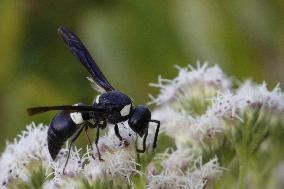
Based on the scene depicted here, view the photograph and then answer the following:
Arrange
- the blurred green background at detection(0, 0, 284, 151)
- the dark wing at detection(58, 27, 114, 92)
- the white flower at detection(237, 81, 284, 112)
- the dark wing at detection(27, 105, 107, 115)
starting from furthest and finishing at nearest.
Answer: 1. the blurred green background at detection(0, 0, 284, 151)
2. the white flower at detection(237, 81, 284, 112)
3. the dark wing at detection(58, 27, 114, 92)
4. the dark wing at detection(27, 105, 107, 115)

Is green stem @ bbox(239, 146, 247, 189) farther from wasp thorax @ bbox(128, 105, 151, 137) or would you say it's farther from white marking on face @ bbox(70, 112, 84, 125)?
white marking on face @ bbox(70, 112, 84, 125)

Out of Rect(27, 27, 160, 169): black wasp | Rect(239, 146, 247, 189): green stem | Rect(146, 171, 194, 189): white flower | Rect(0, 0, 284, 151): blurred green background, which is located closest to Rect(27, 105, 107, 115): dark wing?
Rect(27, 27, 160, 169): black wasp

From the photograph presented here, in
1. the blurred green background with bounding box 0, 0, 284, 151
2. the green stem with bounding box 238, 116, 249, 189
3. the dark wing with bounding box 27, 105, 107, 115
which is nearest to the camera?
the dark wing with bounding box 27, 105, 107, 115

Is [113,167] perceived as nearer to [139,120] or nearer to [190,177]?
[139,120]

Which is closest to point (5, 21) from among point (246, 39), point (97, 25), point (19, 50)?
point (19, 50)

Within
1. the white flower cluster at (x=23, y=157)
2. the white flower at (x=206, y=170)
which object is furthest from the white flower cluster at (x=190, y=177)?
the white flower cluster at (x=23, y=157)
